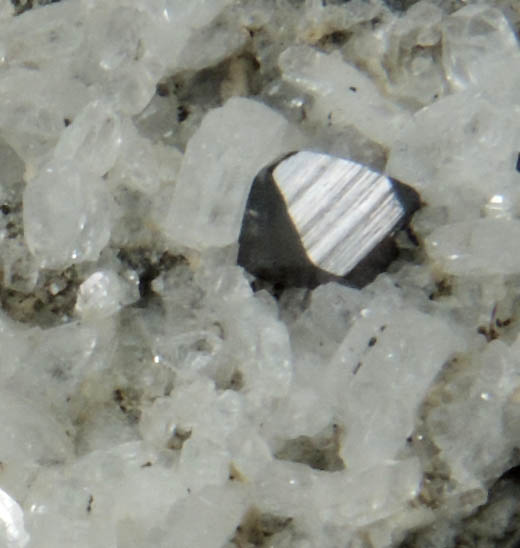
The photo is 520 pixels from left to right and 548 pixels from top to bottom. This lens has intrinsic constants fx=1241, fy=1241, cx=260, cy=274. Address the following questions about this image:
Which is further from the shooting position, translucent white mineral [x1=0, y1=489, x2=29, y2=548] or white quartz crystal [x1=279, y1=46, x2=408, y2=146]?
white quartz crystal [x1=279, y1=46, x2=408, y2=146]

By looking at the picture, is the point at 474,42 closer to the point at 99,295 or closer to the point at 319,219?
the point at 319,219

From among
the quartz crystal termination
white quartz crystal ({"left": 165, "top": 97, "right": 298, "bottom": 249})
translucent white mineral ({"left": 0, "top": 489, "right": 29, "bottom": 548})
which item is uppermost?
white quartz crystal ({"left": 165, "top": 97, "right": 298, "bottom": 249})

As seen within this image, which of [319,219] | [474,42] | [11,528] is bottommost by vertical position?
[11,528]

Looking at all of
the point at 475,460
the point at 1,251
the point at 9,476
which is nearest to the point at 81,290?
the point at 1,251

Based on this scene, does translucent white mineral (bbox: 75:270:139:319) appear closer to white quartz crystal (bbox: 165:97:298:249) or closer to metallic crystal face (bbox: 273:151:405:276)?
white quartz crystal (bbox: 165:97:298:249)

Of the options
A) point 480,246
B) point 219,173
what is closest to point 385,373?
point 480,246

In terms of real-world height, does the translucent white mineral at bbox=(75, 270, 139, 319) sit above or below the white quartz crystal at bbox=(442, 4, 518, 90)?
below

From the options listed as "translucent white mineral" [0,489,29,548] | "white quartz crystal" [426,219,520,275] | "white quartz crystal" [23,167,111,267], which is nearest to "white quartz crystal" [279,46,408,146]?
"white quartz crystal" [426,219,520,275]

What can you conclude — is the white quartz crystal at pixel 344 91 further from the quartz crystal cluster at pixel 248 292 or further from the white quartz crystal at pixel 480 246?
the white quartz crystal at pixel 480 246
